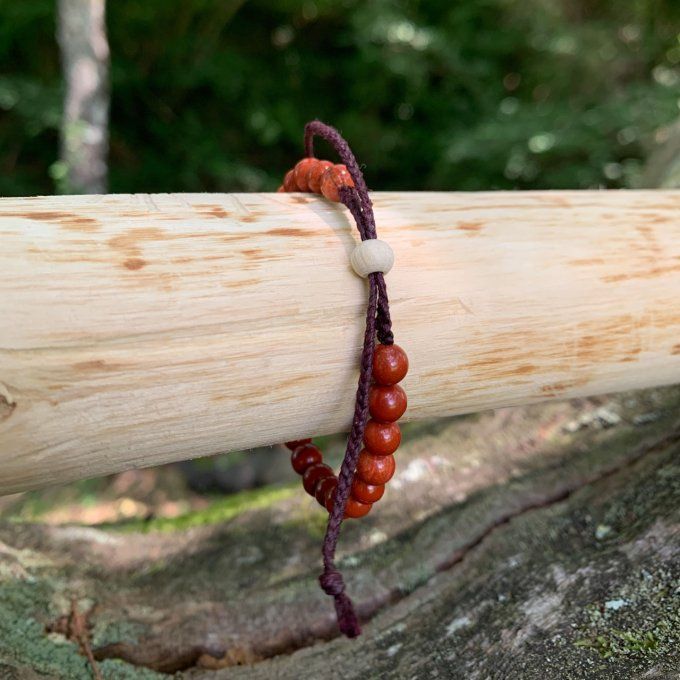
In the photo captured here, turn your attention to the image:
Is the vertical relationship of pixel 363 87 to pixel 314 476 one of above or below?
below

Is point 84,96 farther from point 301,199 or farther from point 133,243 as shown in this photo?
point 133,243

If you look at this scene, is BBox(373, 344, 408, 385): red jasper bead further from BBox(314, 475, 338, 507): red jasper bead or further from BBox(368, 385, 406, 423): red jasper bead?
BBox(314, 475, 338, 507): red jasper bead

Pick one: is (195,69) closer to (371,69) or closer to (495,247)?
(371,69)

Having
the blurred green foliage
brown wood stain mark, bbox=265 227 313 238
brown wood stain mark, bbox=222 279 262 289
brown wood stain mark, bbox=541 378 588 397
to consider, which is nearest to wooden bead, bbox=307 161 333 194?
brown wood stain mark, bbox=265 227 313 238

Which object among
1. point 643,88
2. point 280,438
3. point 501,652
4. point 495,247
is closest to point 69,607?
point 280,438

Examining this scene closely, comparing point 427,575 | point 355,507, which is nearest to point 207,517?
point 427,575

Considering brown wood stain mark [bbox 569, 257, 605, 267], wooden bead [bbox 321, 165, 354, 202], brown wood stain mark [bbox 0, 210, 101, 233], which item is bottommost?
brown wood stain mark [bbox 569, 257, 605, 267]
